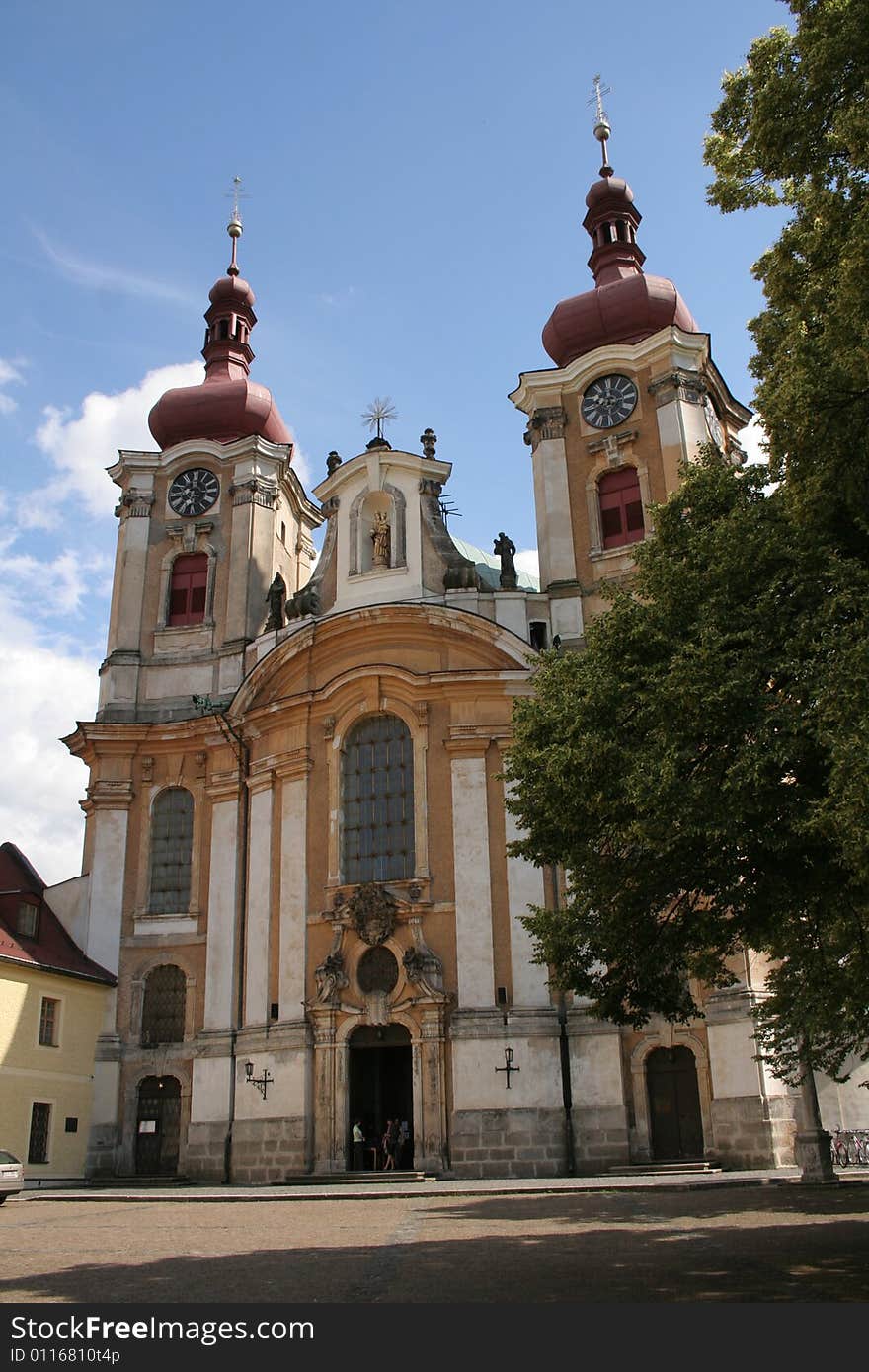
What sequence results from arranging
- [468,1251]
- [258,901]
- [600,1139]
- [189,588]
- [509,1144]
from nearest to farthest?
[468,1251] < [600,1139] < [509,1144] < [258,901] < [189,588]

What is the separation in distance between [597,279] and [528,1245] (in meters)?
29.8

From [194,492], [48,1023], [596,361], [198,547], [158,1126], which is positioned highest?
[596,361]

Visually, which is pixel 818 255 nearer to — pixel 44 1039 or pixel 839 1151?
pixel 839 1151

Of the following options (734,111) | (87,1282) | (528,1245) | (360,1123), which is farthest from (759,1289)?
(360,1123)

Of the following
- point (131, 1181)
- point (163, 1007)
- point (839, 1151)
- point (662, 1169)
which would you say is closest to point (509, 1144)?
point (662, 1169)

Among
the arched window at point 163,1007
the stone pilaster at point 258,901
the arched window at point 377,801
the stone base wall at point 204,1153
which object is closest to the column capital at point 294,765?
the stone pilaster at point 258,901

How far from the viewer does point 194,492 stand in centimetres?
3588

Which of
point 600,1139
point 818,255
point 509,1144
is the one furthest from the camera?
point 509,1144

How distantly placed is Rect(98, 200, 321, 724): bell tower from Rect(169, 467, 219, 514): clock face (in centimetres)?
3

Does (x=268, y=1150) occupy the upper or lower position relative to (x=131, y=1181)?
upper

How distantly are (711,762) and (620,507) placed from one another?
20036mm

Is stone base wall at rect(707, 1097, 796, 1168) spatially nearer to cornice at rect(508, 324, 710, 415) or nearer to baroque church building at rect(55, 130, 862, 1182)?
baroque church building at rect(55, 130, 862, 1182)

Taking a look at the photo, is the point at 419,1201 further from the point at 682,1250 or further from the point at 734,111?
the point at 734,111

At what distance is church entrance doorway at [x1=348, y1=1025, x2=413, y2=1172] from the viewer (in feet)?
88.9
